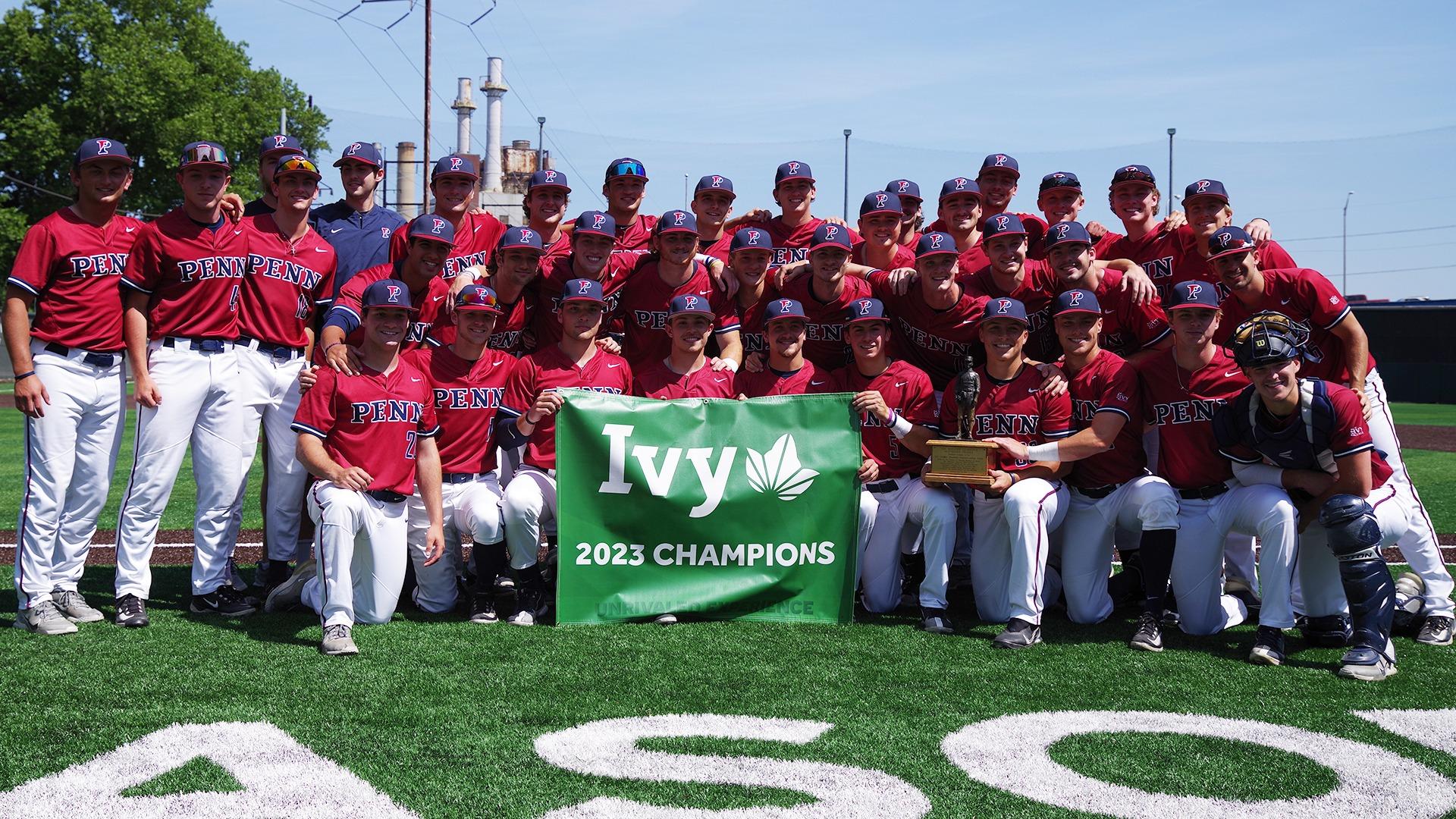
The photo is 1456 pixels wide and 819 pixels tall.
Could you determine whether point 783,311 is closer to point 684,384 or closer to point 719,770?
point 684,384

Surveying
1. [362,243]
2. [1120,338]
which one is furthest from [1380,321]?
[362,243]

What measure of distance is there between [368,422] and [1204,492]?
3940 millimetres

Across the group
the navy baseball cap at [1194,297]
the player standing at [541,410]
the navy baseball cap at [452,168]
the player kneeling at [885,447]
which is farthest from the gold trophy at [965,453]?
the navy baseball cap at [452,168]

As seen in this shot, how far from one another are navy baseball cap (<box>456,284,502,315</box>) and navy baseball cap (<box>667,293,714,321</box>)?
907 millimetres

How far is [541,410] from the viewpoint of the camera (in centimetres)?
591

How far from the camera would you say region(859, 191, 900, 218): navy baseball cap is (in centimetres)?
691

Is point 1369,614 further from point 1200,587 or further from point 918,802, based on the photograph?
point 918,802

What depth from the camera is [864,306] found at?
20.4ft

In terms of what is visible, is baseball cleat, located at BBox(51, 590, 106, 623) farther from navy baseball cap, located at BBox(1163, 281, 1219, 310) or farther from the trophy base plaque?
navy baseball cap, located at BBox(1163, 281, 1219, 310)

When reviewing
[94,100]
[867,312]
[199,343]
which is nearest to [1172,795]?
[867,312]

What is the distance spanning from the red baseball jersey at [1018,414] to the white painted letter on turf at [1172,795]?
1757 mm

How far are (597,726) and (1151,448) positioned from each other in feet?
11.5

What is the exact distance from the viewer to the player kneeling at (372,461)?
17.9 ft

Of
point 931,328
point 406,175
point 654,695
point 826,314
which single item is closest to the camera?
point 654,695
